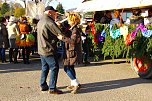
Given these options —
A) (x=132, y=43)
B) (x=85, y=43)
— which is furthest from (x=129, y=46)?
(x=85, y=43)

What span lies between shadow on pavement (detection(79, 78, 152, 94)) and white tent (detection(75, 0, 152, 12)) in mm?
2601

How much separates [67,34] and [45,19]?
0.72m

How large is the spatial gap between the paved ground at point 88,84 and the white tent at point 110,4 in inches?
82.1

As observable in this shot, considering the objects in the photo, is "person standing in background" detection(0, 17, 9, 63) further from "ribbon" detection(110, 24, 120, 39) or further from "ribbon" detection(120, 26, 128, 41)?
"ribbon" detection(120, 26, 128, 41)

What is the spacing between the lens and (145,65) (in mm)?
8805

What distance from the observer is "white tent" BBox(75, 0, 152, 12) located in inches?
402

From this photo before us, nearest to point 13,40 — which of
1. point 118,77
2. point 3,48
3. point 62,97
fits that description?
point 3,48

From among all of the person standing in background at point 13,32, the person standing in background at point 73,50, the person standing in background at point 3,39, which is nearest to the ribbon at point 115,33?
the person standing in background at point 73,50

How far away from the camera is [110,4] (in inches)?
487

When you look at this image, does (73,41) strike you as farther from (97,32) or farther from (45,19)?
(97,32)

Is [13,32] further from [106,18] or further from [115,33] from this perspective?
[115,33]

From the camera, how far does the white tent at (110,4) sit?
10203mm

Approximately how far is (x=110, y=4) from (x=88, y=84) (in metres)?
5.09

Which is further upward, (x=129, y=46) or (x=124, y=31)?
(x=124, y=31)
